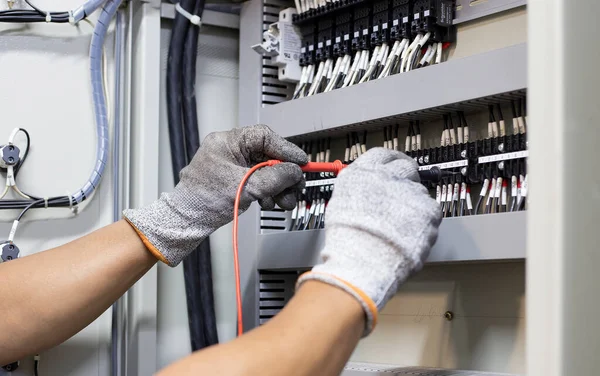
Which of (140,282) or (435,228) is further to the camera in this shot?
(140,282)

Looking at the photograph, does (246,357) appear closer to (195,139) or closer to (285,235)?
(285,235)

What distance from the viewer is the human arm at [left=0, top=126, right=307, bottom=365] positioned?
155 cm

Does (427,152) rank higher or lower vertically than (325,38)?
lower

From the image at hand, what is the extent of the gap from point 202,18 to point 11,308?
846 millimetres

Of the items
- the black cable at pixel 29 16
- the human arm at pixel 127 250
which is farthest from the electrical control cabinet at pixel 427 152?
the black cable at pixel 29 16

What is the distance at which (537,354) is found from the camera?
0.96 m

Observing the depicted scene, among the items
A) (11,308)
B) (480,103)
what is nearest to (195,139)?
(11,308)

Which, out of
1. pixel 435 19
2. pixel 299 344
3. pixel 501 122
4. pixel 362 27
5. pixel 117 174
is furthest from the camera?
pixel 117 174

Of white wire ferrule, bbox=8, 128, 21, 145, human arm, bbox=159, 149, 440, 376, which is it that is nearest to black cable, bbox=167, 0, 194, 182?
white wire ferrule, bbox=8, 128, 21, 145

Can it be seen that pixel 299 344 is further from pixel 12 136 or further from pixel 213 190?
pixel 12 136

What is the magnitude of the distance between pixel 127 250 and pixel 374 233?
1.97ft

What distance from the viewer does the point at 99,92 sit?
180 cm

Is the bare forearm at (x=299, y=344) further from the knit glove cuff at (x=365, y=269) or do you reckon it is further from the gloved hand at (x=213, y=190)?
the gloved hand at (x=213, y=190)

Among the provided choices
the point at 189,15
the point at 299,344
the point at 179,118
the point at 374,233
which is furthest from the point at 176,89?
the point at 299,344
